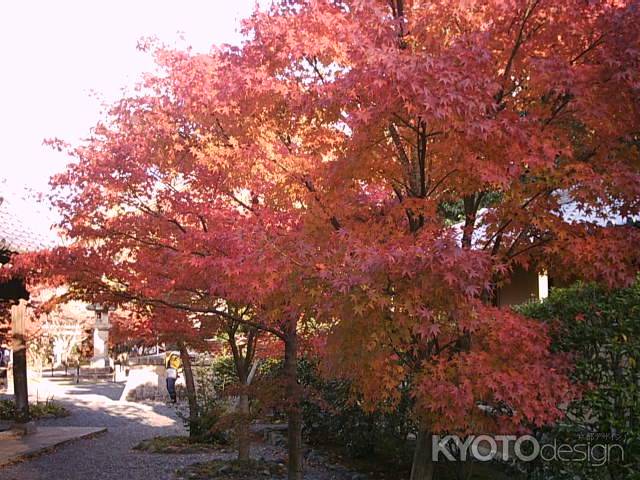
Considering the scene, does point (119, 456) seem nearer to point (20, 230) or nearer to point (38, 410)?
point (20, 230)

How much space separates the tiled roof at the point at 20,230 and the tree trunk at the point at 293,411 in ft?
17.3

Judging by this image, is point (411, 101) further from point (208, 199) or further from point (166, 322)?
point (166, 322)

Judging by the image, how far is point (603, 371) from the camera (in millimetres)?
6164

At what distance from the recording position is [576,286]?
681 centimetres

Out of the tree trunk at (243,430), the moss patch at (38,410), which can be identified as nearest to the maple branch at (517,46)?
the tree trunk at (243,430)

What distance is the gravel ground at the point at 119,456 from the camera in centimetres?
1041

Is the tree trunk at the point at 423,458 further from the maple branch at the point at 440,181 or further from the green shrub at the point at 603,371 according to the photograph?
the maple branch at the point at 440,181

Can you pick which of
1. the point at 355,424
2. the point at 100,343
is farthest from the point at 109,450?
the point at 100,343

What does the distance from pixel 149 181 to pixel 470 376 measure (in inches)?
195

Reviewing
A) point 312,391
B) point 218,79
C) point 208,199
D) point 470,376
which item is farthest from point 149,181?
point 470,376

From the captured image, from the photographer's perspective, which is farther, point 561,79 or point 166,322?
point 166,322

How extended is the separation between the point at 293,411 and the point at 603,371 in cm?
398

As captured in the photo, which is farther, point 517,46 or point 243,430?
point 243,430

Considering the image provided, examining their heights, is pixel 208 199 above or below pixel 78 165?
below
